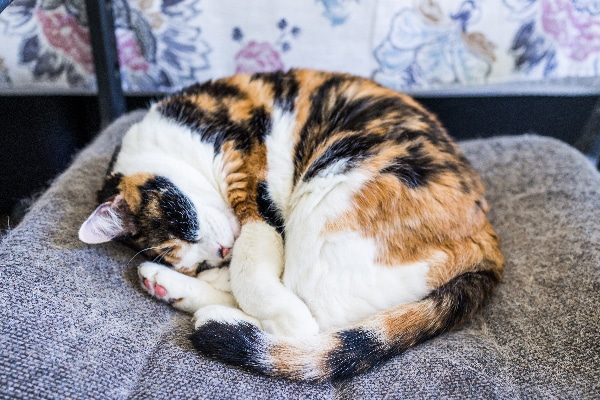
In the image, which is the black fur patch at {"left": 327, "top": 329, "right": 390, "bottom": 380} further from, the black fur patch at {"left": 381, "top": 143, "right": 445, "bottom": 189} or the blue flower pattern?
the blue flower pattern

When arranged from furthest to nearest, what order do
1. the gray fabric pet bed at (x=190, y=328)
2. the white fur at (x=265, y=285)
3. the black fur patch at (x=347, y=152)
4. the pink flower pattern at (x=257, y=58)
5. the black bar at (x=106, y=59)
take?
the pink flower pattern at (x=257, y=58), the black bar at (x=106, y=59), the black fur patch at (x=347, y=152), the white fur at (x=265, y=285), the gray fabric pet bed at (x=190, y=328)

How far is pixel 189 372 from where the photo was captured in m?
0.92

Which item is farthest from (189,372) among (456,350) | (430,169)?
(430,169)

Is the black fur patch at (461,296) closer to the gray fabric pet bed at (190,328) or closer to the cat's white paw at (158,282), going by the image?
the gray fabric pet bed at (190,328)

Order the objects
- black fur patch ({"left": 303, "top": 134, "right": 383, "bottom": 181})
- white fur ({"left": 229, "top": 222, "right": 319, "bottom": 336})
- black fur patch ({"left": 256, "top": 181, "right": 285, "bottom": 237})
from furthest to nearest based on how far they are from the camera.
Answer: black fur patch ({"left": 256, "top": 181, "right": 285, "bottom": 237})
black fur patch ({"left": 303, "top": 134, "right": 383, "bottom": 181})
white fur ({"left": 229, "top": 222, "right": 319, "bottom": 336})

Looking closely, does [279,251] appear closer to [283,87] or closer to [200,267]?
[200,267]

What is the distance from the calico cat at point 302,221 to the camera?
3.23ft

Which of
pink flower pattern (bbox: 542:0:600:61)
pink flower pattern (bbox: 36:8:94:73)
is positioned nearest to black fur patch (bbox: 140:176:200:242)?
pink flower pattern (bbox: 36:8:94:73)

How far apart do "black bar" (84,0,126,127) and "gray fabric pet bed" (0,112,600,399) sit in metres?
0.50

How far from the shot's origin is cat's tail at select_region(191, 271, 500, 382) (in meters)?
0.92

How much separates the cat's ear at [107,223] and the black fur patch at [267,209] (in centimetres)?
32

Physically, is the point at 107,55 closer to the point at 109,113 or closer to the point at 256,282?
the point at 109,113

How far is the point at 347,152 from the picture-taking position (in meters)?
1.15

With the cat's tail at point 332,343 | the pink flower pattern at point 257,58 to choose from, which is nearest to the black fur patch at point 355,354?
the cat's tail at point 332,343
